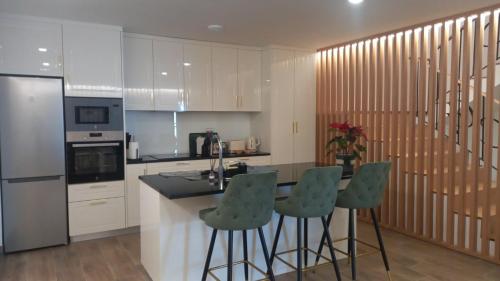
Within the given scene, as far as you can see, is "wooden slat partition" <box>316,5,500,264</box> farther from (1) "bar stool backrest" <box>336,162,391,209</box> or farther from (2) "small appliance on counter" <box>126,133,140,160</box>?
(2) "small appliance on counter" <box>126,133,140,160</box>

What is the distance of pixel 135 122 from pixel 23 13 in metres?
1.77

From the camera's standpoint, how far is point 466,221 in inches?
145

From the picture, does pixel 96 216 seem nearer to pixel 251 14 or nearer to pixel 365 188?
pixel 251 14

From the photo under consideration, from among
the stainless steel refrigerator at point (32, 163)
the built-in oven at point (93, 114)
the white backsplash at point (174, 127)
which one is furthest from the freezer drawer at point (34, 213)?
the white backsplash at point (174, 127)

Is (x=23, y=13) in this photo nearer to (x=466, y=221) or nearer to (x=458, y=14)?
(x=458, y=14)

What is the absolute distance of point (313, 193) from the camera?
2.62m

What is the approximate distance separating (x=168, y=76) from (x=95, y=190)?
1676mm

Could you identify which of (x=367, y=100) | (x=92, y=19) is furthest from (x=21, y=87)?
(x=367, y=100)

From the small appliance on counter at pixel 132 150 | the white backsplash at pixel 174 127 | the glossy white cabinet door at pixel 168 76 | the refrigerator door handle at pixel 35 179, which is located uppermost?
the glossy white cabinet door at pixel 168 76

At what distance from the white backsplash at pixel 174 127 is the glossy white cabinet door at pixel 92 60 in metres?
0.77

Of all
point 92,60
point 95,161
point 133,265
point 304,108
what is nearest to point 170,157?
point 95,161

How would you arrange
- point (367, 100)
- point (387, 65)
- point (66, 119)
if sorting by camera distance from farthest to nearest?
point (367, 100) < point (387, 65) < point (66, 119)

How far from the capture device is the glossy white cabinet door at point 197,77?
4.85 metres

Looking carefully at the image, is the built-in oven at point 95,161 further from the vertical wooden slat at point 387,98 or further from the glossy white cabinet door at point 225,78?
the vertical wooden slat at point 387,98
